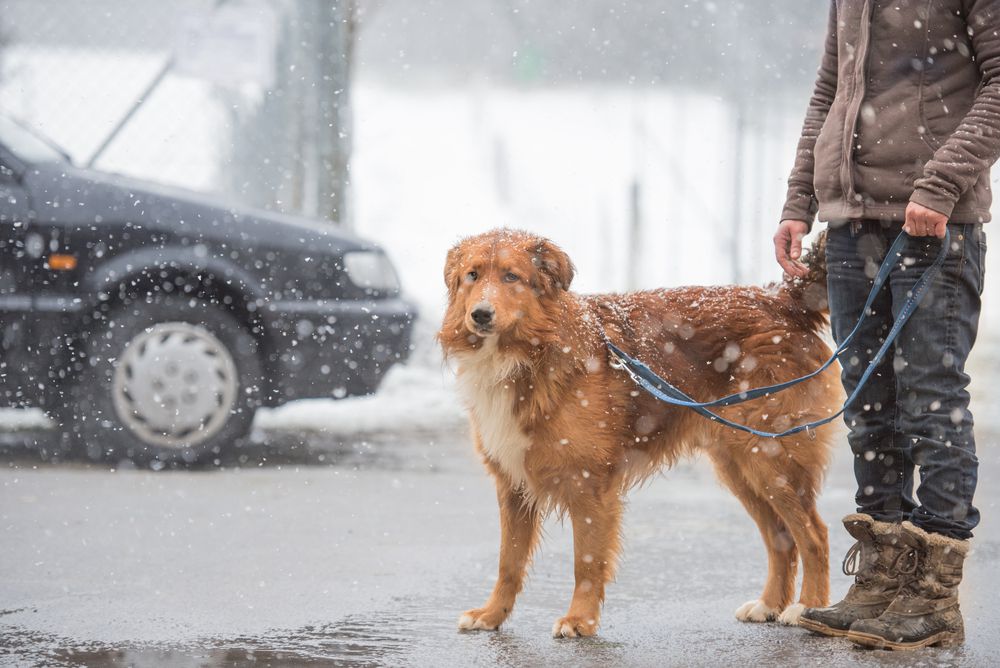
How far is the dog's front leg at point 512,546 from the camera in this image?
3801mm

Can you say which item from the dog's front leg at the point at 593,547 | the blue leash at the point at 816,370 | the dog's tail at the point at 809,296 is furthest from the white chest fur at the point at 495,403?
the dog's tail at the point at 809,296

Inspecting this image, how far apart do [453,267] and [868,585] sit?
1.63 meters

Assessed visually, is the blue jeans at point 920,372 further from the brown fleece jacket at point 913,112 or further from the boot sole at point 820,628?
the boot sole at point 820,628

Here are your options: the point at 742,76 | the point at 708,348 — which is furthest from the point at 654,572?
the point at 742,76

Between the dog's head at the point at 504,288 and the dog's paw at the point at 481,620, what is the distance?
838 mm

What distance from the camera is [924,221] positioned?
3.34 m

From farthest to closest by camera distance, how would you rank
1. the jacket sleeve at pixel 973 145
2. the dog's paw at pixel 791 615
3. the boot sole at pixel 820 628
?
the dog's paw at pixel 791 615 < the boot sole at pixel 820 628 < the jacket sleeve at pixel 973 145

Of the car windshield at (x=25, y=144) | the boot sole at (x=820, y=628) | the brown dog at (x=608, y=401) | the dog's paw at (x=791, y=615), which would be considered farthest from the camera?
the car windshield at (x=25, y=144)

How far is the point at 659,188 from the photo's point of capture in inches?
786

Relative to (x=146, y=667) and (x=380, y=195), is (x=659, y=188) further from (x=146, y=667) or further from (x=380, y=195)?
(x=146, y=667)

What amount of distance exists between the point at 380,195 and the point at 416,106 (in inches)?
89.0

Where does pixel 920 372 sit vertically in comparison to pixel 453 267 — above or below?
below

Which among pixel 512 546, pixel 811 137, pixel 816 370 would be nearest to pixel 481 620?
pixel 512 546

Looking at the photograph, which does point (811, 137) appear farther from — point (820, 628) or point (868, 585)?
point (820, 628)
